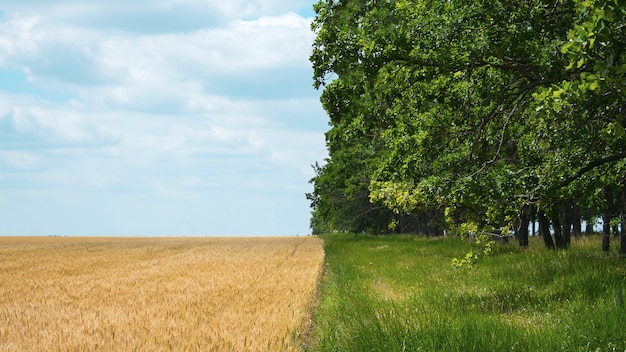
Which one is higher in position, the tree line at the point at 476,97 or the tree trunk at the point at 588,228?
the tree line at the point at 476,97

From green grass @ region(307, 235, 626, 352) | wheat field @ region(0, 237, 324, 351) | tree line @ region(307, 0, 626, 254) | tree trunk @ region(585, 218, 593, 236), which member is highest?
tree line @ region(307, 0, 626, 254)

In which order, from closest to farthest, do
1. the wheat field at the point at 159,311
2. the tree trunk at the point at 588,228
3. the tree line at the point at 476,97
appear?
1. the wheat field at the point at 159,311
2. the tree line at the point at 476,97
3. the tree trunk at the point at 588,228

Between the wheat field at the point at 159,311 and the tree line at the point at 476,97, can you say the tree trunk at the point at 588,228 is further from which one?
the tree line at the point at 476,97

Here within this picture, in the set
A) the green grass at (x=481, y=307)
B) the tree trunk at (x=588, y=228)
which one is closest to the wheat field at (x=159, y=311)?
the green grass at (x=481, y=307)

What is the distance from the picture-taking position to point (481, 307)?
11.4 m

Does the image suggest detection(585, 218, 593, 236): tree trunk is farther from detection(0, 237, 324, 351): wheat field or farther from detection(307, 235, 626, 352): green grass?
detection(0, 237, 324, 351): wheat field

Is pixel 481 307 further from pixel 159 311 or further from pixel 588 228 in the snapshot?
pixel 588 228

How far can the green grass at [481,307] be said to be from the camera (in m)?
7.94

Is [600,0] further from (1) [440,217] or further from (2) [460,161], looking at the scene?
(1) [440,217]

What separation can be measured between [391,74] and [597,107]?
15.0 feet

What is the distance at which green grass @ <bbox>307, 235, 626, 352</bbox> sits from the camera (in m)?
7.94

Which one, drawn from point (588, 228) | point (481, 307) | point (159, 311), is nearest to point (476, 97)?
point (481, 307)

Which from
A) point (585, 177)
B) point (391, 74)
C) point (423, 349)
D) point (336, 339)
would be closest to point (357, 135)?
point (391, 74)

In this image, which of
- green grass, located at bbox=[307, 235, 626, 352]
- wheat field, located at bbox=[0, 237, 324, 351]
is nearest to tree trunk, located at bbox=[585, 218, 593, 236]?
green grass, located at bbox=[307, 235, 626, 352]
